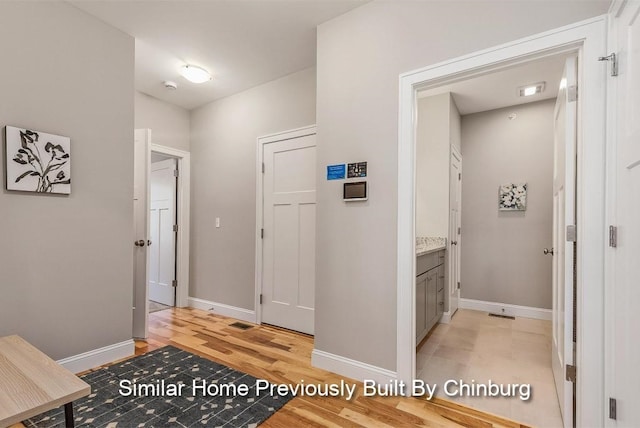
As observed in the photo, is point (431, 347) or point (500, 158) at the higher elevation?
point (500, 158)

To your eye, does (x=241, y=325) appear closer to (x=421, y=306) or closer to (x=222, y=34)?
(x=421, y=306)

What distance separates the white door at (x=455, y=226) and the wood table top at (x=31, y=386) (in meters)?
3.64

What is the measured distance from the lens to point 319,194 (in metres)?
2.49

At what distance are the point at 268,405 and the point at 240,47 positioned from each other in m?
2.90

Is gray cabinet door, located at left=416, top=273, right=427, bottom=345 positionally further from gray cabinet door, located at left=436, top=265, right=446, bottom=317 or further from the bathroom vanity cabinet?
gray cabinet door, located at left=436, top=265, right=446, bottom=317

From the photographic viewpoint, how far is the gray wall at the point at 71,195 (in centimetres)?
203

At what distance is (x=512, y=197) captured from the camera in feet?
13.3

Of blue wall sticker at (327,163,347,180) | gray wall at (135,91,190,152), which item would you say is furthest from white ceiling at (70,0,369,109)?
blue wall sticker at (327,163,347,180)

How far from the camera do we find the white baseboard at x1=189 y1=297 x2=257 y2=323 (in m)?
3.61

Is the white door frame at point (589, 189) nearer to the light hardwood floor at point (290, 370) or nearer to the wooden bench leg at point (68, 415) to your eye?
the light hardwood floor at point (290, 370)

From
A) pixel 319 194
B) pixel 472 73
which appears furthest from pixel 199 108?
pixel 472 73

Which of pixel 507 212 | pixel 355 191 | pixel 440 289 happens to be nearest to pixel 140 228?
pixel 355 191

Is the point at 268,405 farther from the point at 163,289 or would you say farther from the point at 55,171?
the point at 163,289

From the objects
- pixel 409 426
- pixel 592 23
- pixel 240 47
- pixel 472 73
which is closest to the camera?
pixel 592 23
